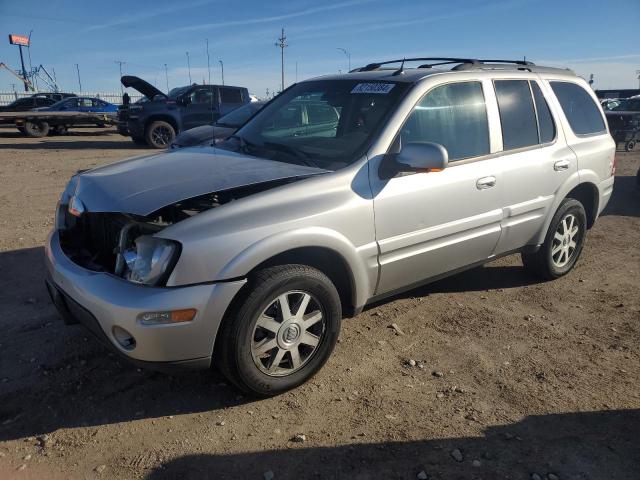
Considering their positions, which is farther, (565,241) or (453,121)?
(565,241)

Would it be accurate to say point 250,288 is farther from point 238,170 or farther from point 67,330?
point 67,330

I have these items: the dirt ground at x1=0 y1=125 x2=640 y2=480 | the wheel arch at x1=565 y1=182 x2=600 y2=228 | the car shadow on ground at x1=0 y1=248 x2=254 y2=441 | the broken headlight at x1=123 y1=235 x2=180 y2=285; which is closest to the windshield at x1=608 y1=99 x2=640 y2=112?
the wheel arch at x1=565 y1=182 x2=600 y2=228

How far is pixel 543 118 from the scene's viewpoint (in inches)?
169

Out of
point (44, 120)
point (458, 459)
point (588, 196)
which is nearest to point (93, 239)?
point (458, 459)

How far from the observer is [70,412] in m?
2.86

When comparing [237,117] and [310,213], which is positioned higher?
[237,117]

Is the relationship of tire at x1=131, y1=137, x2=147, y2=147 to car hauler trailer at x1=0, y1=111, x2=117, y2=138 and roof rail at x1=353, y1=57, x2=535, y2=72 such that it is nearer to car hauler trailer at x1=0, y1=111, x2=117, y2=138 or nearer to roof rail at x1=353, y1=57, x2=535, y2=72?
car hauler trailer at x1=0, y1=111, x2=117, y2=138

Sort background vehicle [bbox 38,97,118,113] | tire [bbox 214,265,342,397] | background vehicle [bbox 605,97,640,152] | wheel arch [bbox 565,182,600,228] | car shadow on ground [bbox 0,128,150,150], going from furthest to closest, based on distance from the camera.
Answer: background vehicle [bbox 38,97,118,113] → car shadow on ground [bbox 0,128,150,150] → background vehicle [bbox 605,97,640,152] → wheel arch [bbox 565,182,600,228] → tire [bbox 214,265,342,397]

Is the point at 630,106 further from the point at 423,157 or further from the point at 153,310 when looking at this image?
the point at 153,310

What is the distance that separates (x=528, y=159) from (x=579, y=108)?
45.2 inches

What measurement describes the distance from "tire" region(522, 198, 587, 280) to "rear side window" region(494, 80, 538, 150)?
806 mm

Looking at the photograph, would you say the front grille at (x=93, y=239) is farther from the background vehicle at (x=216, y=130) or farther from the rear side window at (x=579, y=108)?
the background vehicle at (x=216, y=130)

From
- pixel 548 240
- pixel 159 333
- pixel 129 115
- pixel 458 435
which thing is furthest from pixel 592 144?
pixel 129 115

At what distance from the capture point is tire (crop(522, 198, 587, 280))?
14.9 ft
